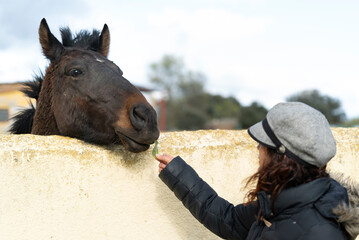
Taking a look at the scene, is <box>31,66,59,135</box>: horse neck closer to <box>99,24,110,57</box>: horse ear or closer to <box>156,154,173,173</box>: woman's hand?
<box>99,24,110,57</box>: horse ear

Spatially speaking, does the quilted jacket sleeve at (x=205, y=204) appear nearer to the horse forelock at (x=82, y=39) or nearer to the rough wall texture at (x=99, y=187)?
the rough wall texture at (x=99, y=187)

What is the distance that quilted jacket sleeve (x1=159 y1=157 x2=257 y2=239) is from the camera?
2094 millimetres

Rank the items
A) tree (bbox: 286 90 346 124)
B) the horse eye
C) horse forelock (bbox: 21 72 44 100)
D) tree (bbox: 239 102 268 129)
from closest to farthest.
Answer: the horse eye → horse forelock (bbox: 21 72 44 100) → tree (bbox: 286 90 346 124) → tree (bbox: 239 102 268 129)

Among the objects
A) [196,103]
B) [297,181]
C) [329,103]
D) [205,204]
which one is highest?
[297,181]

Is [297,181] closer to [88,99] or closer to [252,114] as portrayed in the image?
[88,99]

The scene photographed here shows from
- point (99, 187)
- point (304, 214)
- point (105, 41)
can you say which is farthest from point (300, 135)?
point (105, 41)

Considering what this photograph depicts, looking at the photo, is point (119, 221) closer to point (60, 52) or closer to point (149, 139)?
point (149, 139)

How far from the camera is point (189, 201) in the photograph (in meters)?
2.20

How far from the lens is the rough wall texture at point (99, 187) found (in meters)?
2.03

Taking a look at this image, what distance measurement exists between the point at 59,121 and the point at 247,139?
158cm

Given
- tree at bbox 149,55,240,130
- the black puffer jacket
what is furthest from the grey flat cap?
tree at bbox 149,55,240,130

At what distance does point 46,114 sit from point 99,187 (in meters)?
1.33

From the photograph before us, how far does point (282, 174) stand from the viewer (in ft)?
5.51

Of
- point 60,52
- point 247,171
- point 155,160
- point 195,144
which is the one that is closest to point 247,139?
point 247,171
